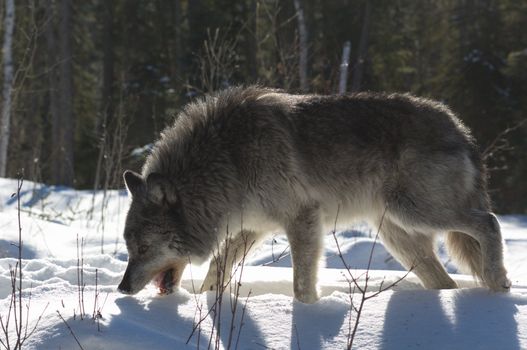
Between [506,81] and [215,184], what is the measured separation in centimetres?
1738

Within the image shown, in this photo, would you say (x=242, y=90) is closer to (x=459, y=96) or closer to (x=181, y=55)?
(x=459, y=96)

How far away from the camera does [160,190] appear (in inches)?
177

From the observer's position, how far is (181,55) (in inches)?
912

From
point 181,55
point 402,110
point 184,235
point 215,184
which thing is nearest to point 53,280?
point 184,235

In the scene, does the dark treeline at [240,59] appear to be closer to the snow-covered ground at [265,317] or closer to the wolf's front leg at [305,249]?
the wolf's front leg at [305,249]

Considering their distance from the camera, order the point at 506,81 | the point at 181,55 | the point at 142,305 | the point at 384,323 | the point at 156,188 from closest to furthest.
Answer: the point at 384,323
the point at 142,305
the point at 156,188
the point at 506,81
the point at 181,55

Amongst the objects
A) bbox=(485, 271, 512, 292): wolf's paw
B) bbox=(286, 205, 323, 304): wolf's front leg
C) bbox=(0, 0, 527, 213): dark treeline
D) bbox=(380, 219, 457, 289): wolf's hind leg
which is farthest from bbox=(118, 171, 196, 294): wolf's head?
bbox=(0, 0, 527, 213): dark treeline

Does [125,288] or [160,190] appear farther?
[160,190]

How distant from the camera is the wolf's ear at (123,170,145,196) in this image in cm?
455

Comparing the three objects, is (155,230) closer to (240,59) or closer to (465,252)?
(465,252)

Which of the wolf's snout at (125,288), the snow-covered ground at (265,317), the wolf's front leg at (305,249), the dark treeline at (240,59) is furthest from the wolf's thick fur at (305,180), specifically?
the dark treeline at (240,59)

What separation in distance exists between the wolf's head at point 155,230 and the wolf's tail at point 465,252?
2167 mm

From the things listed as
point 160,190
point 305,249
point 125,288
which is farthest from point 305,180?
point 125,288

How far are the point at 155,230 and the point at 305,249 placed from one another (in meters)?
1.13
